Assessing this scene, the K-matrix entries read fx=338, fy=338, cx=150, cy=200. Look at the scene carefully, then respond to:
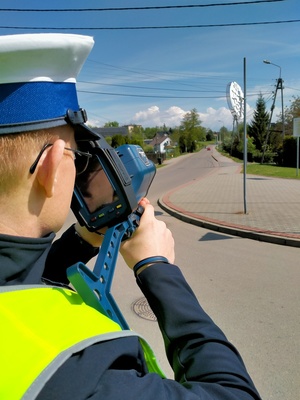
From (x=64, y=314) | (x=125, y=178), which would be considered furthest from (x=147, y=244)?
(x=64, y=314)

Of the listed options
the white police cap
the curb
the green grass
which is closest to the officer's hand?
the white police cap

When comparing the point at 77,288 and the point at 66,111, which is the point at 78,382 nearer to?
the point at 77,288

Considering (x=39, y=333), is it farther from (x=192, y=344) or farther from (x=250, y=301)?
(x=250, y=301)

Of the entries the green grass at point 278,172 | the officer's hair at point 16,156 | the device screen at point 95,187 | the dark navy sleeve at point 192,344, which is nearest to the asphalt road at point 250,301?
the dark navy sleeve at point 192,344

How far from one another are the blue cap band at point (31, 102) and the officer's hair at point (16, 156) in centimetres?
3

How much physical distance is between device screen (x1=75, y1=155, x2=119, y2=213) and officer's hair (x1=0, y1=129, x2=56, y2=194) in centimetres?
22

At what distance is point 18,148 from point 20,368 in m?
0.43

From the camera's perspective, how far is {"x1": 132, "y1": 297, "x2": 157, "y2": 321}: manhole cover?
3.54 meters

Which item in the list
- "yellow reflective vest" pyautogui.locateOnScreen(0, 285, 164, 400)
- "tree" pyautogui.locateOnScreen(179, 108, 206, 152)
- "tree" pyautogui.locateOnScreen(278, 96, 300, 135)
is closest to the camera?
"yellow reflective vest" pyautogui.locateOnScreen(0, 285, 164, 400)

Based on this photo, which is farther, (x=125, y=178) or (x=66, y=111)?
(x=125, y=178)

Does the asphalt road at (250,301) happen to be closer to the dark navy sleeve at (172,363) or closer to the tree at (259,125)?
the dark navy sleeve at (172,363)

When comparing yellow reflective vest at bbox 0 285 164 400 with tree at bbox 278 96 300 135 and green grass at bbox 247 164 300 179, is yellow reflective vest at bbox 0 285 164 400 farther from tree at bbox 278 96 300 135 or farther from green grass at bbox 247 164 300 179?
tree at bbox 278 96 300 135

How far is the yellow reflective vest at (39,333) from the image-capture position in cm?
54

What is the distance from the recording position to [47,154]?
2.48 feet
